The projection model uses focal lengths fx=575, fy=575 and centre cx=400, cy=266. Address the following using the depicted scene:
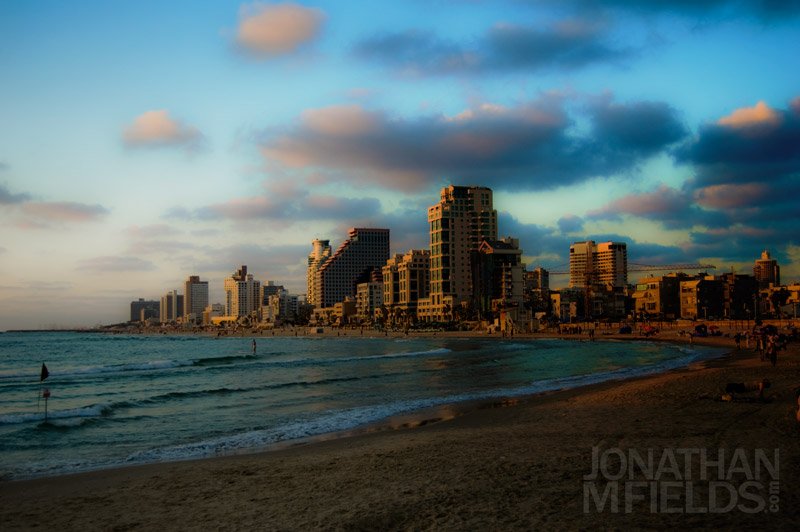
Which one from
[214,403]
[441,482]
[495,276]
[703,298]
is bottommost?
[214,403]

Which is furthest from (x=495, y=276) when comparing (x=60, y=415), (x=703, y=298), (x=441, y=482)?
(x=441, y=482)

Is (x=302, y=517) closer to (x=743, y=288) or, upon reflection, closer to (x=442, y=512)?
(x=442, y=512)

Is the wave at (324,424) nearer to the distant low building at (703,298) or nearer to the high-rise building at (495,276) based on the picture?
the distant low building at (703,298)

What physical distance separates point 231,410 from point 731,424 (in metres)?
20.0

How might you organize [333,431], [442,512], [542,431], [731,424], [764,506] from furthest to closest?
[333,431]
[542,431]
[731,424]
[442,512]
[764,506]

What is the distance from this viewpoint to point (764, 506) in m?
8.91

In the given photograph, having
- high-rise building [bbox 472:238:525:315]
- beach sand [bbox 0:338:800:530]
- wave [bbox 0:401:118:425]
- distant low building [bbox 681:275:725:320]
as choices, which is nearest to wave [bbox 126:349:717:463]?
beach sand [bbox 0:338:800:530]

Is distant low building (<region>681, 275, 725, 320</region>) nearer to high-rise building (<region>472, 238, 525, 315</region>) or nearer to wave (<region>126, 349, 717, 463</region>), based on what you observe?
high-rise building (<region>472, 238, 525, 315</region>)

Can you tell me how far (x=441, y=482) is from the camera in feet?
38.0

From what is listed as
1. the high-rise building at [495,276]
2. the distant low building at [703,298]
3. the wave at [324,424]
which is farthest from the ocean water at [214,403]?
the high-rise building at [495,276]

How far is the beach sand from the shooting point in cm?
915

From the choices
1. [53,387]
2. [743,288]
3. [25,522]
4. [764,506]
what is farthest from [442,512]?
[743,288]

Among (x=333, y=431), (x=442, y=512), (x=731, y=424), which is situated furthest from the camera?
(x=333, y=431)

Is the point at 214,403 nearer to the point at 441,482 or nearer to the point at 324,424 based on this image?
the point at 324,424
